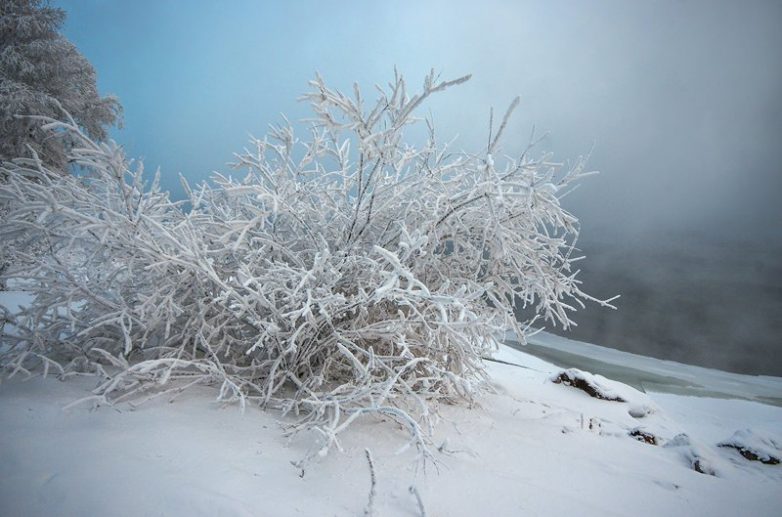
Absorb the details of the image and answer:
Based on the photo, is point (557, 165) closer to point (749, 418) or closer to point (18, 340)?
point (18, 340)

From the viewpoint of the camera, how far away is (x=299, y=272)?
2.48m

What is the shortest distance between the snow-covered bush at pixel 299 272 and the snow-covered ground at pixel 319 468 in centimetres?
17

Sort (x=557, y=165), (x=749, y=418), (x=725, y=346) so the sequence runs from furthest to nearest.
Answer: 1. (x=725, y=346)
2. (x=749, y=418)
3. (x=557, y=165)

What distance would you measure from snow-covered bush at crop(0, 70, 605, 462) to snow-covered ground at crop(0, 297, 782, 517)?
0.17m

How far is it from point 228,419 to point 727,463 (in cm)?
374

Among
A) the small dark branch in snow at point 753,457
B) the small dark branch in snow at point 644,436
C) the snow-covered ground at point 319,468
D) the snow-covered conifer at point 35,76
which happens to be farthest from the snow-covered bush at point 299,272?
the snow-covered conifer at point 35,76

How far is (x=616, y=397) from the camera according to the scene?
4820 millimetres

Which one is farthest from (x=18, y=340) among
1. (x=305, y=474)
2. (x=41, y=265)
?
(x=305, y=474)

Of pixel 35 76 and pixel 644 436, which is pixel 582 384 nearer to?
pixel 644 436

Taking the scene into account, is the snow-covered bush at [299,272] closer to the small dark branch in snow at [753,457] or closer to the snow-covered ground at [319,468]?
the snow-covered ground at [319,468]

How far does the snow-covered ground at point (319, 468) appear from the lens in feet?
4.89

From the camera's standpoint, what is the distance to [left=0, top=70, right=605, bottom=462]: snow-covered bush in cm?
222

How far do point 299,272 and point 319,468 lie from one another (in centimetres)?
110

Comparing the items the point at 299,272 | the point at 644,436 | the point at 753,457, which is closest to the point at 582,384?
the point at 644,436
